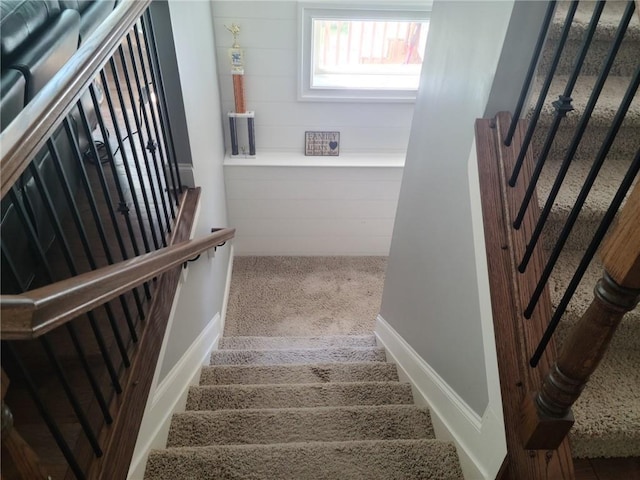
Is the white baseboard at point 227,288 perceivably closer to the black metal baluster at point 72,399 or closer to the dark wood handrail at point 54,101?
the black metal baluster at point 72,399

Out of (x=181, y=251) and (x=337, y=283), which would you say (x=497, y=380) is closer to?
(x=181, y=251)

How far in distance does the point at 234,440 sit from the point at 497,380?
985 mm

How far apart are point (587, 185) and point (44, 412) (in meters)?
1.33

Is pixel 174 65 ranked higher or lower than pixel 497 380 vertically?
higher

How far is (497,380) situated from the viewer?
51.3 inches

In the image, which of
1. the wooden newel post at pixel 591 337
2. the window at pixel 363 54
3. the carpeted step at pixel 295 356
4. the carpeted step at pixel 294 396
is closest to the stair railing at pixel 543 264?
the wooden newel post at pixel 591 337

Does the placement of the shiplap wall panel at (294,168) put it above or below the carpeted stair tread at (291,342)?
above

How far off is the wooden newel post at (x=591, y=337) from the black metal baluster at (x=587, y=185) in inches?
9.0

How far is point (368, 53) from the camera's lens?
12.1ft

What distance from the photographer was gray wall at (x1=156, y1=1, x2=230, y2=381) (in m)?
2.19

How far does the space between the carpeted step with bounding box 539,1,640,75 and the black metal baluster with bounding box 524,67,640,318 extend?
61 cm

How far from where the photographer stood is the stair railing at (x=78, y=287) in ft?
2.60

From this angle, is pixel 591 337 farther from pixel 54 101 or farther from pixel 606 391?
pixel 54 101

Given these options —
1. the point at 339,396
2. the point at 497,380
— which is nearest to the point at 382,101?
the point at 339,396
